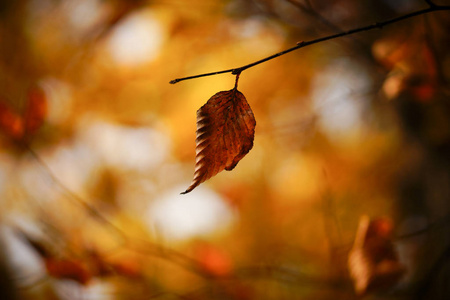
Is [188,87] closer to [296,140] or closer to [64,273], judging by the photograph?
[296,140]

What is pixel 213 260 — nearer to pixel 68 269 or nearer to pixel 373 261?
pixel 68 269

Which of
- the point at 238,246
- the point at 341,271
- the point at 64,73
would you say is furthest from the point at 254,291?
the point at 64,73

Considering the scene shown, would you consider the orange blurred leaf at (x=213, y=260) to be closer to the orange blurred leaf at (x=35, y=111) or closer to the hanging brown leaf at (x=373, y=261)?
the hanging brown leaf at (x=373, y=261)

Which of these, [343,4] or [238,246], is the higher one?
[343,4]

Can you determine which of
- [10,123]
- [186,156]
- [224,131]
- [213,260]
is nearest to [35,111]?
[10,123]

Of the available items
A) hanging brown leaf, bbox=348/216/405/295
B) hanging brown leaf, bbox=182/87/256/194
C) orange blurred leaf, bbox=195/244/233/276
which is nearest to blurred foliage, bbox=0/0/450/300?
orange blurred leaf, bbox=195/244/233/276

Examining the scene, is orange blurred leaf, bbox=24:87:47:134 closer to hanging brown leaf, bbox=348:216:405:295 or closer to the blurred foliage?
the blurred foliage

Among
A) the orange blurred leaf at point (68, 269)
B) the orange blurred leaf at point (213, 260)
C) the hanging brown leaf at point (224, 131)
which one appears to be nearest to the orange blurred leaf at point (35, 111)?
the orange blurred leaf at point (68, 269)
